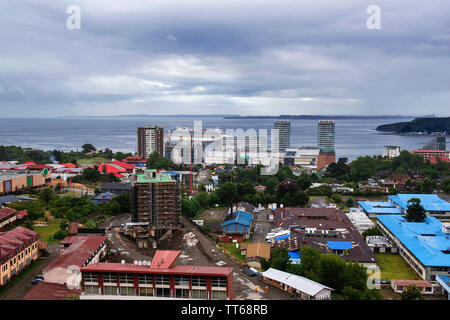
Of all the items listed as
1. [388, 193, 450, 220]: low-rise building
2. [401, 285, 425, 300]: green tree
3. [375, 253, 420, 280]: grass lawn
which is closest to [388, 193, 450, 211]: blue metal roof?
[388, 193, 450, 220]: low-rise building

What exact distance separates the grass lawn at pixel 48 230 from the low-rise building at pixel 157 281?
4475 millimetres

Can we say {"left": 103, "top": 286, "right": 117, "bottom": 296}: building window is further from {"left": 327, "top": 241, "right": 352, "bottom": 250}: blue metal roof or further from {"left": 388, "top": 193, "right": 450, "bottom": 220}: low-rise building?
{"left": 388, "top": 193, "right": 450, "bottom": 220}: low-rise building

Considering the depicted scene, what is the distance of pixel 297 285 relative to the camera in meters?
5.68

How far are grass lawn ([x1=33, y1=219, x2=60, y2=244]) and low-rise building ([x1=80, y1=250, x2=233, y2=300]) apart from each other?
447 cm

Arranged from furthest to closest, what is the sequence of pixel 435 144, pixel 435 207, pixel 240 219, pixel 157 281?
pixel 435 144
pixel 435 207
pixel 240 219
pixel 157 281

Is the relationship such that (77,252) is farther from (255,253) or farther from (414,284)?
(414,284)

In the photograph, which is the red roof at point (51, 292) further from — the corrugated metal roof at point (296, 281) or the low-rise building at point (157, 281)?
the corrugated metal roof at point (296, 281)

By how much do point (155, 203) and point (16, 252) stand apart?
3421 mm

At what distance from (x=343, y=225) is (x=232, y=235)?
2.72m

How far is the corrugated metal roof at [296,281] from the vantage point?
542 centimetres

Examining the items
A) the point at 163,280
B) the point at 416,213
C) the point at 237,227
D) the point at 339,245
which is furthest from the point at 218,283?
the point at 416,213

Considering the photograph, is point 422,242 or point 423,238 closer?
point 422,242
